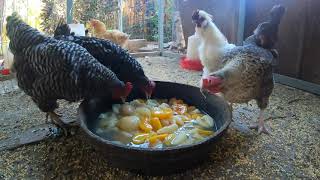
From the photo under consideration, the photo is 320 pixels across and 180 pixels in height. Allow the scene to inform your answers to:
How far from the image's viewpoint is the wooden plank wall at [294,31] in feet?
11.6

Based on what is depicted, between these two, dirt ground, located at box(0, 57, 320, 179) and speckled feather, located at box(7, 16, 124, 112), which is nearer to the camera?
dirt ground, located at box(0, 57, 320, 179)

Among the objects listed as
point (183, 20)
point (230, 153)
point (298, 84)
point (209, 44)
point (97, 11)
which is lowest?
point (230, 153)

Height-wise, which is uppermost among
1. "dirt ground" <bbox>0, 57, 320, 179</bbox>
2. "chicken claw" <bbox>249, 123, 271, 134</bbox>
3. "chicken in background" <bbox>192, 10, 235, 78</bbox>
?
"chicken in background" <bbox>192, 10, 235, 78</bbox>

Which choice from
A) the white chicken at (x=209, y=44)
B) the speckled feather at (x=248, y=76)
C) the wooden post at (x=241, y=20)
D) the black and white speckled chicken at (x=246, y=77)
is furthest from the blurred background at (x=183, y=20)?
the speckled feather at (x=248, y=76)

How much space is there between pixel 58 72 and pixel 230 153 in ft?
4.52

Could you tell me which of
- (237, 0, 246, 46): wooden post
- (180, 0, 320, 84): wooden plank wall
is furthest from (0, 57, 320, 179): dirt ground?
(237, 0, 246, 46): wooden post

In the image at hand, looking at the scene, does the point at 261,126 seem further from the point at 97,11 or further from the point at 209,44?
the point at 97,11

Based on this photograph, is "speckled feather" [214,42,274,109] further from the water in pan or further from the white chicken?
the white chicken

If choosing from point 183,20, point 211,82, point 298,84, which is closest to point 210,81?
point 211,82

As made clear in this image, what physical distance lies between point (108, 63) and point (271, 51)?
4.68 feet

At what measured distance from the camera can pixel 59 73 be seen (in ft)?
7.15

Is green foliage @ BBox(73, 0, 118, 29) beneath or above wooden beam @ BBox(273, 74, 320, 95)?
above

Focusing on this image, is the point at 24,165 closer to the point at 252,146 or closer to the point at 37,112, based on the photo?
the point at 37,112

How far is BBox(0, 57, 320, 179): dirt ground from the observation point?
2.05 meters
